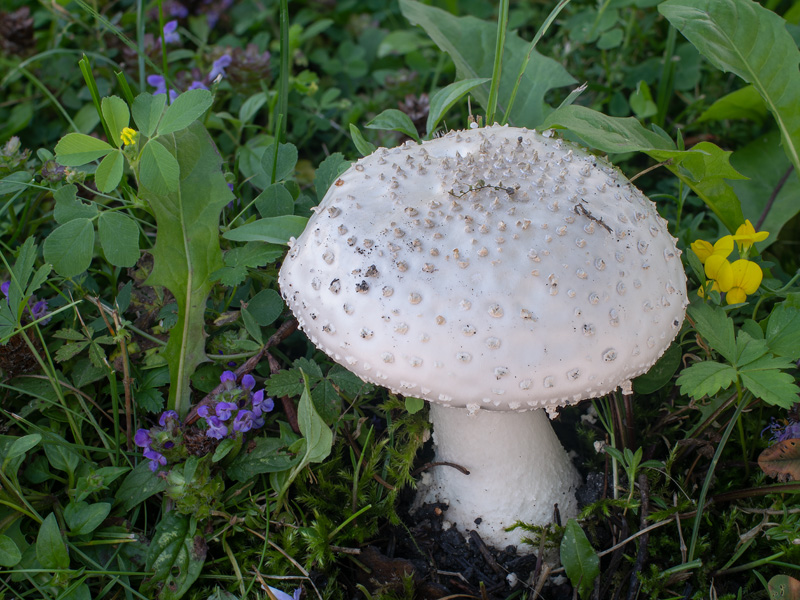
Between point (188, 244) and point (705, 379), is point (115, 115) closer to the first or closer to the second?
point (188, 244)

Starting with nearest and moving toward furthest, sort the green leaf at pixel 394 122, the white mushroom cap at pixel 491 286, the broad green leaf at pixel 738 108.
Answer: the white mushroom cap at pixel 491 286 → the green leaf at pixel 394 122 → the broad green leaf at pixel 738 108

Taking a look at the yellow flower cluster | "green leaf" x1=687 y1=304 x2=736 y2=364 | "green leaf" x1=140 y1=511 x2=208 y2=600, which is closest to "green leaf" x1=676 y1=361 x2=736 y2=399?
"green leaf" x1=687 y1=304 x2=736 y2=364

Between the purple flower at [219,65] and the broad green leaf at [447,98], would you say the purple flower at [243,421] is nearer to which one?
the broad green leaf at [447,98]

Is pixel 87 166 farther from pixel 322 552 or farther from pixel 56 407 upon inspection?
pixel 322 552

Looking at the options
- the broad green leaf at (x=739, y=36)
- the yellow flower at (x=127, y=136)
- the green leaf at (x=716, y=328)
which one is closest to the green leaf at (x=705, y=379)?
the green leaf at (x=716, y=328)

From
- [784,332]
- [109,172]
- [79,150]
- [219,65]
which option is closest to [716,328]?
Answer: [784,332]

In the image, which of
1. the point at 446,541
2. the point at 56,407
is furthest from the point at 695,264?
the point at 56,407
